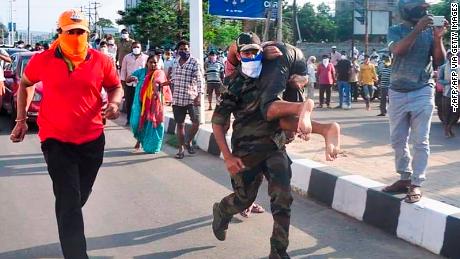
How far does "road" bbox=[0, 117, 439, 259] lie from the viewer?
5.02 metres

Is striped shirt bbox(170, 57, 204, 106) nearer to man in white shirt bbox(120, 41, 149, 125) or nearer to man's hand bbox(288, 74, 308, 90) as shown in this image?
man in white shirt bbox(120, 41, 149, 125)

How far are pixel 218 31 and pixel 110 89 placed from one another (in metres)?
25.1

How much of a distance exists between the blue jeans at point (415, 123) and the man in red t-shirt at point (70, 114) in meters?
2.66

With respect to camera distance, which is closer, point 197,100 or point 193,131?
point 197,100

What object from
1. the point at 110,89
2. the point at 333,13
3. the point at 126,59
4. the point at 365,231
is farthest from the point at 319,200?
the point at 333,13


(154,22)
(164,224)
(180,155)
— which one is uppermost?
(154,22)

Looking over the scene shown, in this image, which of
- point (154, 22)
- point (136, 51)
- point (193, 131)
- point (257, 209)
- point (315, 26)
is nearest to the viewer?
point (257, 209)

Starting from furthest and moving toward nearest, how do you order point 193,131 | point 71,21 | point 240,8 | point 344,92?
point 344,92
point 240,8
point 193,131
point 71,21

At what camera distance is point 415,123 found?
549 centimetres

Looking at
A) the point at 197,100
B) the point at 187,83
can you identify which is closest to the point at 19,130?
the point at 187,83

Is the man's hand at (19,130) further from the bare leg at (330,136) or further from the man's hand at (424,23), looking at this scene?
the man's hand at (424,23)

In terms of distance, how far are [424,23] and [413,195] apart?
4.97 ft

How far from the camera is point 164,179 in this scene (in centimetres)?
793

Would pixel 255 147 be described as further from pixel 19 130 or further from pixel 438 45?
pixel 438 45
